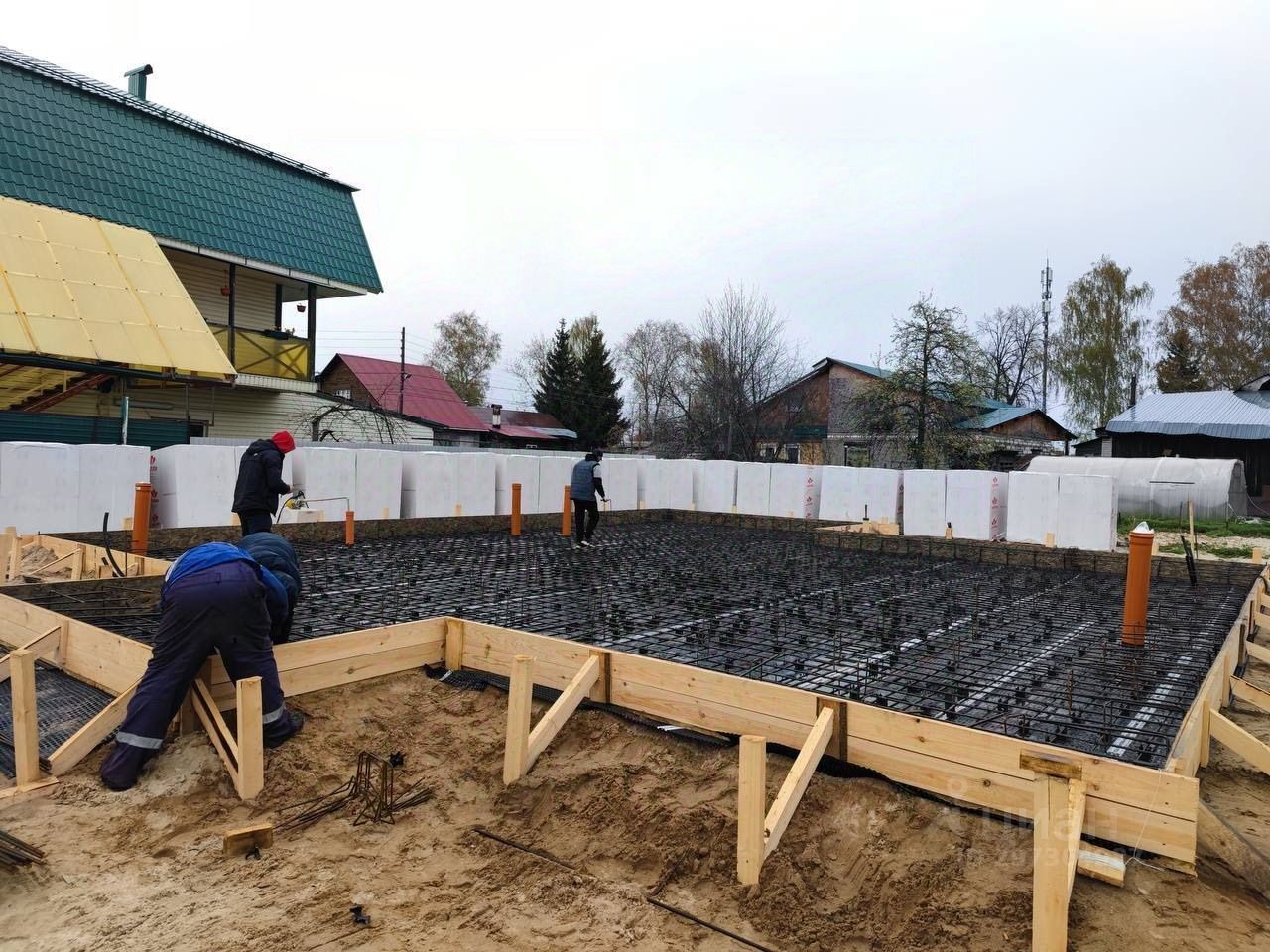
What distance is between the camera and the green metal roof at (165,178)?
14.6 meters

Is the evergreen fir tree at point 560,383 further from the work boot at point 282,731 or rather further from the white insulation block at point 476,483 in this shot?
the work boot at point 282,731

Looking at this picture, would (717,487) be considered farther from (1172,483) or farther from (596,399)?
(596,399)

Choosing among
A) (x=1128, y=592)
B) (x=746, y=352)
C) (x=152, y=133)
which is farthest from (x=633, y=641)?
(x=746, y=352)

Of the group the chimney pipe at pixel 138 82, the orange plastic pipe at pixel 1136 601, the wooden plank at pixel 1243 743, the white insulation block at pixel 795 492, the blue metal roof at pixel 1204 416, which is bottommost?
the wooden plank at pixel 1243 743

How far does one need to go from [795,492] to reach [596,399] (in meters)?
28.4

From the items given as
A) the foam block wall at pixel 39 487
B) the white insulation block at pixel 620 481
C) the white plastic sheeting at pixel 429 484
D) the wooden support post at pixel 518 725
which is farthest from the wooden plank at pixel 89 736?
the white insulation block at pixel 620 481

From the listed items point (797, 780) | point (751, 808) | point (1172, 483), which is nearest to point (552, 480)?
point (797, 780)

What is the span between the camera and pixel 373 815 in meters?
3.98

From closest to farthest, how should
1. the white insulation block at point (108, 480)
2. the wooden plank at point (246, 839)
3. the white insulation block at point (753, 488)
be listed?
1. the wooden plank at point (246, 839)
2. the white insulation block at point (108, 480)
3. the white insulation block at point (753, 488)

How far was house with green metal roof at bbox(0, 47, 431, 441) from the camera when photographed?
13.2 m

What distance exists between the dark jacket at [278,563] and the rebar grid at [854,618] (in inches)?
39.1

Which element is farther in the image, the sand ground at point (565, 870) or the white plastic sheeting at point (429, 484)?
the white plastic sheeting at point (429, 484)

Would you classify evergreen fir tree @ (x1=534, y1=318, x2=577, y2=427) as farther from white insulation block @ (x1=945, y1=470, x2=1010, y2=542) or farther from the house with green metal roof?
white insulation block @ (x1=945, y1=470, x2=1010, y2=542)

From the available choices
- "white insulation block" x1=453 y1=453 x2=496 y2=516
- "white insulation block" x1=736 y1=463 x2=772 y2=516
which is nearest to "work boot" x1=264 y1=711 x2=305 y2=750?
"white insulation block" x1=453 y1=453 x2=496 y2=516
